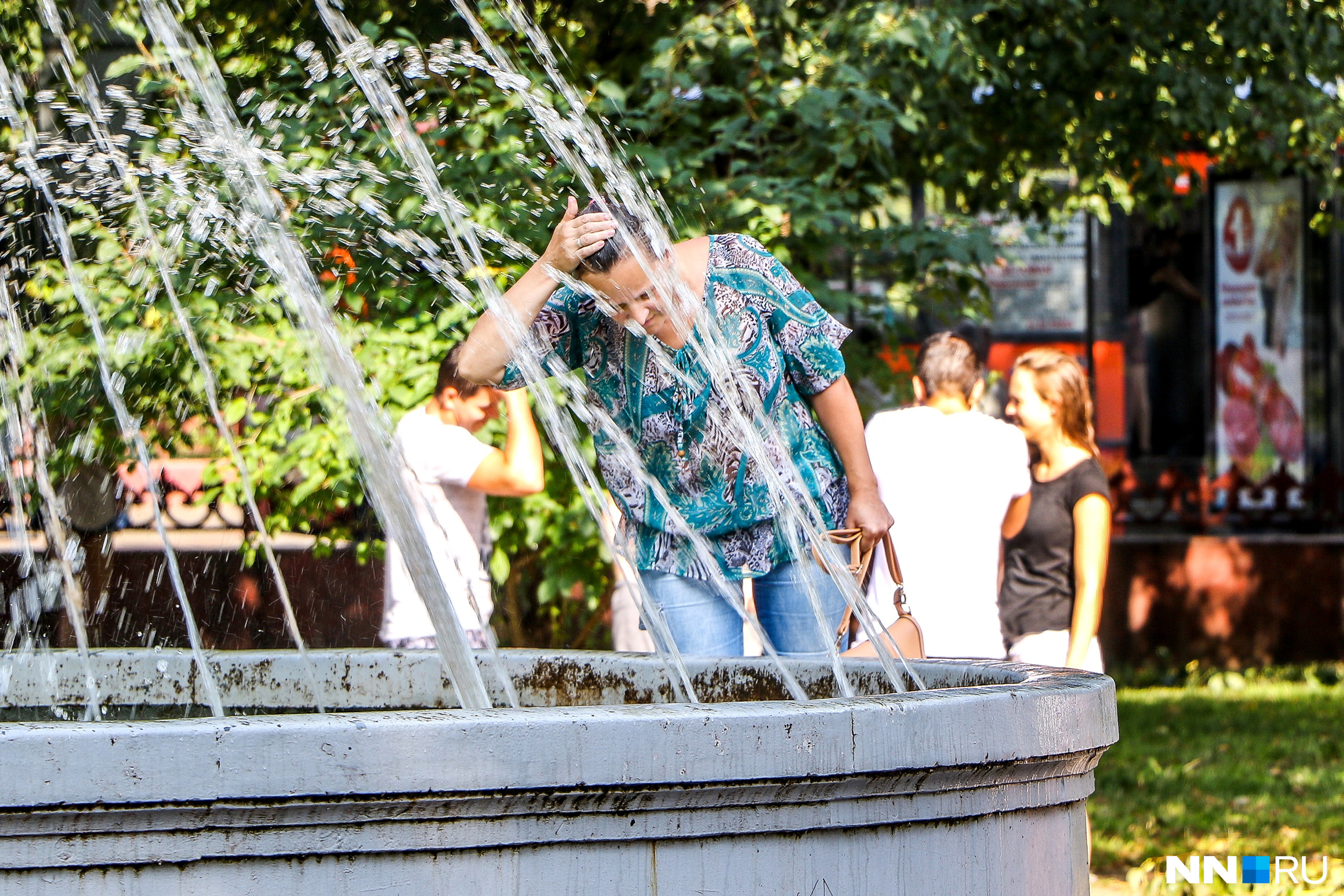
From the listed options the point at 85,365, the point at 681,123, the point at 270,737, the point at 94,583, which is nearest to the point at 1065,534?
the point at 681,123

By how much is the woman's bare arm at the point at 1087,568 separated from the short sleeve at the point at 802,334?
193 cm

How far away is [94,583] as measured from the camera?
706 centimetres

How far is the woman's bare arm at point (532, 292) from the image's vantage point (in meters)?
2.57

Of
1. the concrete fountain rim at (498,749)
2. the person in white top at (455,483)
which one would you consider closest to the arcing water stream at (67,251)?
the person in white top at (455,483)

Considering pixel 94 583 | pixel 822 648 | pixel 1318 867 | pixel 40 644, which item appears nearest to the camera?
pixel 822 648

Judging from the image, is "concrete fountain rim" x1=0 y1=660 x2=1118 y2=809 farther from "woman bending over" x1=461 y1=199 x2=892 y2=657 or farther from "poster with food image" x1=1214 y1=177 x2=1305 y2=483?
"poster with food image" x1=1214 y1=177 x2=1305 y2=483

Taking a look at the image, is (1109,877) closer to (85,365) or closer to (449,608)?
(449,608)

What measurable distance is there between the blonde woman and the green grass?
2.48 feet

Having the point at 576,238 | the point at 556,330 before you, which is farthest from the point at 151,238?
the point at 576,238

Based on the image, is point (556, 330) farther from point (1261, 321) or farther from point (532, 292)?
point (1261, 321)

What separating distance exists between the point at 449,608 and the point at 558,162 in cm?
267

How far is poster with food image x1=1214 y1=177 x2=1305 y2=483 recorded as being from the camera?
1088 centimetres

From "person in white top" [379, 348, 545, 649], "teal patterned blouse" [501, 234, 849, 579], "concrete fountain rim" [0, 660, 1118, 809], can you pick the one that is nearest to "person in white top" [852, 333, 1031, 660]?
"person in white top" [379, 348, 545, 649]

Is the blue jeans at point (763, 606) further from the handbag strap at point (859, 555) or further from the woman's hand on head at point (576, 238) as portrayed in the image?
the woman's hand on head at point (576, 238)
